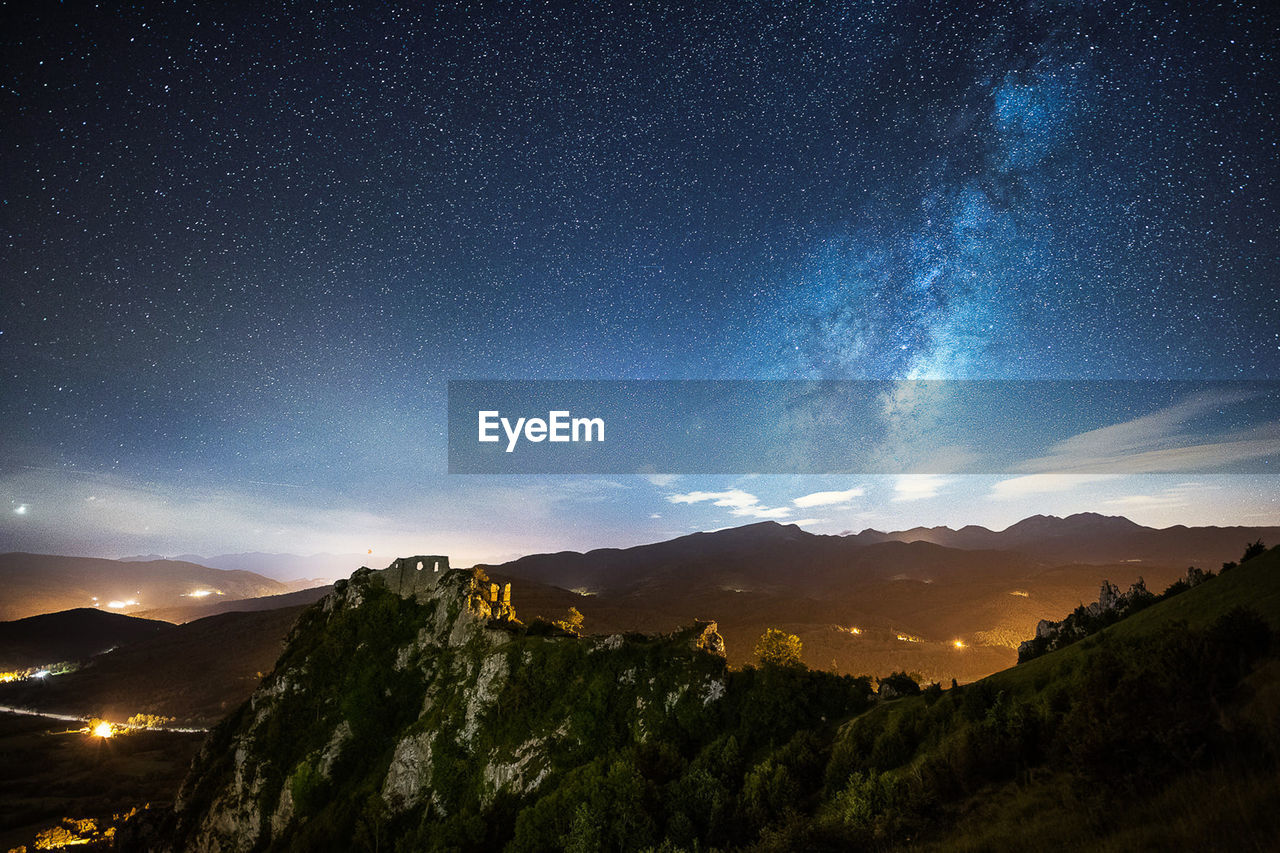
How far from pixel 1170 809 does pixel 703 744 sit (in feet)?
104

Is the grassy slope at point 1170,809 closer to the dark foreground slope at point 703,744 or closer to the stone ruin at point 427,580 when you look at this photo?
the dark foreground slope at point 703,744

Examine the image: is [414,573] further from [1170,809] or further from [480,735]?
[1170,809]

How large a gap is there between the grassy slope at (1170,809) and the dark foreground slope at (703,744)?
0.21 feet

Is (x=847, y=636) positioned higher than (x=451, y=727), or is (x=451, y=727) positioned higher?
(x=451, y=727)

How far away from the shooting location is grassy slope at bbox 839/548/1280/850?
948cm

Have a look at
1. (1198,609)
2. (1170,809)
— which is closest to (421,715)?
(1170,809)

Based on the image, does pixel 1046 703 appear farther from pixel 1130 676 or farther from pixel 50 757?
pixel 50 757

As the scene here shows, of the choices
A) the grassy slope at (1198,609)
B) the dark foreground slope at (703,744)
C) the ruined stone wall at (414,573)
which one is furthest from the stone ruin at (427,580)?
the grassy slope at (1198,609)

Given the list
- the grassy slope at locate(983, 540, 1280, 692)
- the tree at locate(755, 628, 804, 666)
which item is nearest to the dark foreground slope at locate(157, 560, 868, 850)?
the grassy slope at locate(983, 540, 1280, 692)

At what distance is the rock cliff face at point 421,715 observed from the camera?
4166 cm

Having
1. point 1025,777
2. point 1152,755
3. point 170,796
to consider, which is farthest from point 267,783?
point 170,796

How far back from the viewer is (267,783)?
51.8 metres

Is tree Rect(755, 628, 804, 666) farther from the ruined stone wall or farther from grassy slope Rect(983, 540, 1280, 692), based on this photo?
the ruined stone wall

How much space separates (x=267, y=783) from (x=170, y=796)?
82.1m
